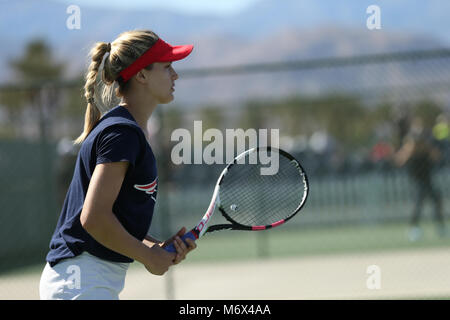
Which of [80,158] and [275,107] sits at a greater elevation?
[275,107]

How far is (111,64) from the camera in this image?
326 cm

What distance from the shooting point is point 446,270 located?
7816 mm

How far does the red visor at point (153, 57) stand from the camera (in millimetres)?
3215

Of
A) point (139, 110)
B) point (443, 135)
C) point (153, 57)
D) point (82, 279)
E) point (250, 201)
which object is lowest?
point (82, 279)

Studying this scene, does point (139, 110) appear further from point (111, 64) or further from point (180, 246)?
point (180, 246)

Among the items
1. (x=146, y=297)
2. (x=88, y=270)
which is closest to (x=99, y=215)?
(x=88, y=270)

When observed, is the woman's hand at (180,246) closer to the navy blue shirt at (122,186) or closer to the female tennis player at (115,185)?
the female tennis player at (115,185)

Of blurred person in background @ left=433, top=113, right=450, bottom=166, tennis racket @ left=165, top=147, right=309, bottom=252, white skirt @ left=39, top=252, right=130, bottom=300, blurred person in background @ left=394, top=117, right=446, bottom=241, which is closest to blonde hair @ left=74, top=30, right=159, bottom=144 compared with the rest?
white skirt @ left=39, top=252, right=130, bottom=300

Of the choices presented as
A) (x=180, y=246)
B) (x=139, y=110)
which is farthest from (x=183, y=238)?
(x=139, y=110)

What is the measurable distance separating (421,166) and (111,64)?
298 inches

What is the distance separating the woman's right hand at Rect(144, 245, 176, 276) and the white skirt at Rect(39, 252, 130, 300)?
19cm

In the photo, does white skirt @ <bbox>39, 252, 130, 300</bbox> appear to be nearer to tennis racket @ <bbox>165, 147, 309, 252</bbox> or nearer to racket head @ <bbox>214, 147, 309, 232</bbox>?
tennis racket @ <bbox>165, 147, 309, 252</bbox>

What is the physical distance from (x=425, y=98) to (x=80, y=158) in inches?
298

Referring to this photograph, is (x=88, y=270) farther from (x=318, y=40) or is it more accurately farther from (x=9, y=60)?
(x=318, y=40)
